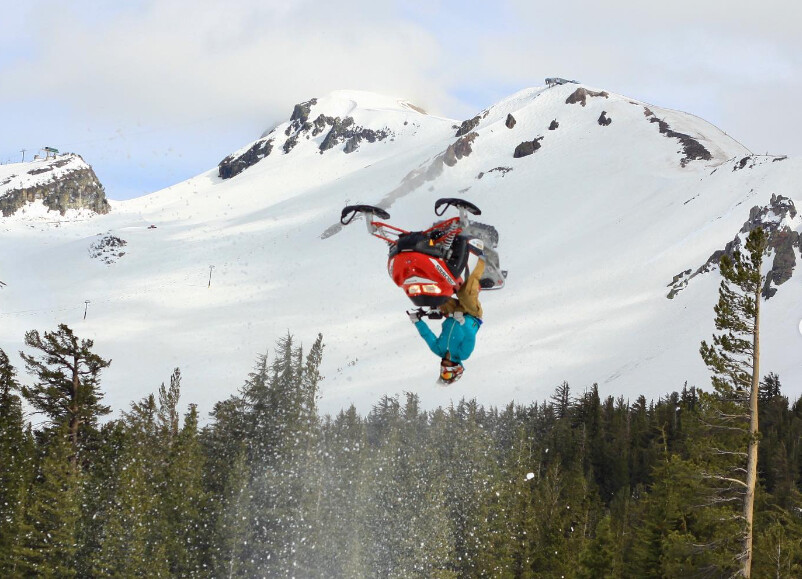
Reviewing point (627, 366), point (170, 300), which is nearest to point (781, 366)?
point (627, 366)

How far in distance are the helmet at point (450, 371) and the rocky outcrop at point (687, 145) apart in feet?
522

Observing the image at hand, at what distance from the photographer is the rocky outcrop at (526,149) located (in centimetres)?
18262

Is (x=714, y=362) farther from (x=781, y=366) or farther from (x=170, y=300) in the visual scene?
(x=170, y=300)

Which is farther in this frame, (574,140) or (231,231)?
(574,140)

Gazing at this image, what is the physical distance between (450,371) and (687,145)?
16856 cm

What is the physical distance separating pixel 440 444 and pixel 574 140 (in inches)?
5526

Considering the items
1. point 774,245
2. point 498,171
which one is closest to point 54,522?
point 774,245

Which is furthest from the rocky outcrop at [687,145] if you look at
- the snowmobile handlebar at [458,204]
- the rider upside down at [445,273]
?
the snowmobile handlebar at [458,204]

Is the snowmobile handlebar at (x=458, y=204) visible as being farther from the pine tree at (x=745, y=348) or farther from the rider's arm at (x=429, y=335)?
the pine tree at (x=745, y=348)

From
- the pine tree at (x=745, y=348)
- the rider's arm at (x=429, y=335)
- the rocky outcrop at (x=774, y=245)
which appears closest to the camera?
the rider's arm at (x=429, y=335)

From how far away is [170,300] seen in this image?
393 ft

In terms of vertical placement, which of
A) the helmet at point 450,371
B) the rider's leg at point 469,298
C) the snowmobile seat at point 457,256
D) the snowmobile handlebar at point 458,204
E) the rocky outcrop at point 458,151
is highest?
the rocky outcrop at point 458,151

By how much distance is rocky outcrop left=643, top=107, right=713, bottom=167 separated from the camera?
542 feet

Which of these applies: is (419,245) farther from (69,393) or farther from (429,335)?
(69,393)
